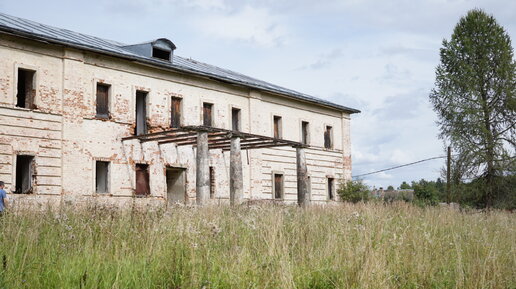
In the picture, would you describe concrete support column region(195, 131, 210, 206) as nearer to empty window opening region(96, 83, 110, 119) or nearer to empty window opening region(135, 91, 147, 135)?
empty window opening region(135, 91, 147, 135)

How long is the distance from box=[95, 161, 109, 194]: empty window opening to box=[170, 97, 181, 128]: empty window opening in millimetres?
3496

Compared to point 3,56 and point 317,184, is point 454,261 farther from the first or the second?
point 317,184

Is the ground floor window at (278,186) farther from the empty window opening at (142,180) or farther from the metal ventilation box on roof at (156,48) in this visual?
the metal ventilation box on roof at (156,48)

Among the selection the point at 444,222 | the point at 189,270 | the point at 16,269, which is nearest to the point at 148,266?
the point at 189,270

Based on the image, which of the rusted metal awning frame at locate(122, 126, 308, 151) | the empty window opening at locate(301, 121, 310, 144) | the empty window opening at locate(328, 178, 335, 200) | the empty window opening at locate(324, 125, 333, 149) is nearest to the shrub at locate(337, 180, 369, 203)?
the empty window opening at locate(328, 178, 335, 200)

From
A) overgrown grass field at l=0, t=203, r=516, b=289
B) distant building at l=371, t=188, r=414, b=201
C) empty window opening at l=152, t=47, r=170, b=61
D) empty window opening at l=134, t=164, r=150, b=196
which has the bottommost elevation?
overgrown grass field at l=0, t=203, r=516, b=289

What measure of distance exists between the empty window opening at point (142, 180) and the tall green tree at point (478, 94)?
1781cm

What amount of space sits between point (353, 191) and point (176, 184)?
35.5 feet

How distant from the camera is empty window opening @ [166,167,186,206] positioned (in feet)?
68.4

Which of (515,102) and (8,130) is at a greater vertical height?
(515,102)

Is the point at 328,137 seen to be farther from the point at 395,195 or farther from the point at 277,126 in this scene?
the point at 395,195

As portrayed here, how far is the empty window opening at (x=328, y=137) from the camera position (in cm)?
2836

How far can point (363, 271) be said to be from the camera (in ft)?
16.1

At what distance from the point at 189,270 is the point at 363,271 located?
1.71 m
